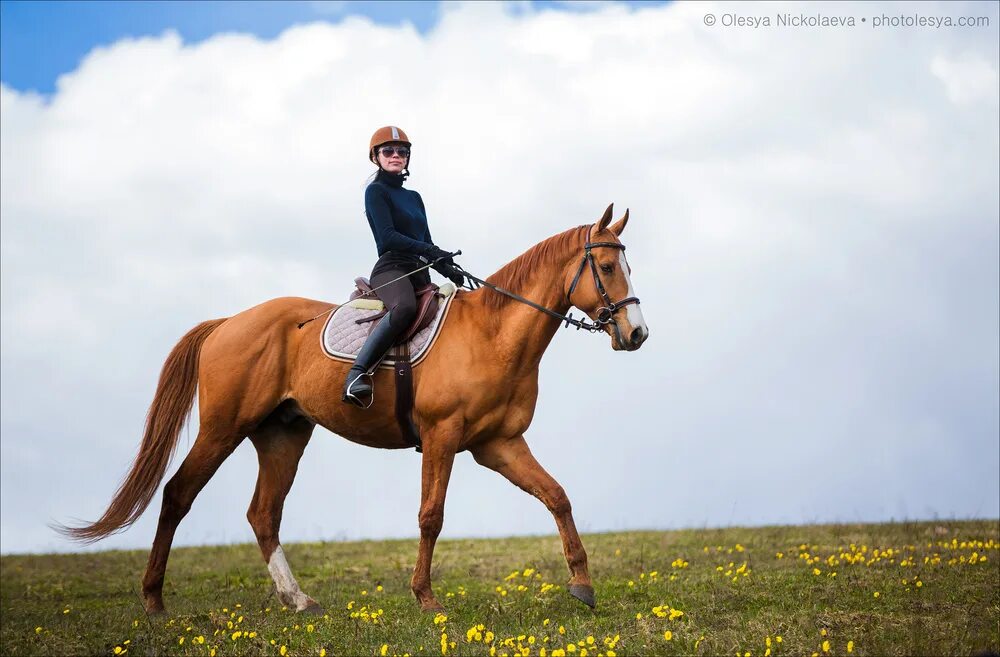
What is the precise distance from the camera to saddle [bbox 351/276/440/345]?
9984mm

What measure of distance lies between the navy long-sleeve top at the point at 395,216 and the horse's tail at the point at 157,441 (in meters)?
2.86

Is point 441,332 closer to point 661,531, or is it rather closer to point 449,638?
point 449,638

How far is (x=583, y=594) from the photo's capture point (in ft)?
30.7

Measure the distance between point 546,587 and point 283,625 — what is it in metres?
2.68

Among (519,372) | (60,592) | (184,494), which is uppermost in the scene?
(519,372)

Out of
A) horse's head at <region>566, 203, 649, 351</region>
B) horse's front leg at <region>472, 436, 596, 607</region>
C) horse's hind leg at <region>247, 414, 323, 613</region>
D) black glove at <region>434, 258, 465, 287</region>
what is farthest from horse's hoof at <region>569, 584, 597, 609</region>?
black glove at <region>434, 258, 465, 287</region>

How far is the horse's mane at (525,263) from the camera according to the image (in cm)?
954

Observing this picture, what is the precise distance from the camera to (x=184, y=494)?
11023 mm

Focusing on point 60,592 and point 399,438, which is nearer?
point 399,438

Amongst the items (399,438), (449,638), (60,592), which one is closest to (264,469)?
(399,438)

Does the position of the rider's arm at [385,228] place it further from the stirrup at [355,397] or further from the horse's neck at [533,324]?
the stirrup at [355,397]

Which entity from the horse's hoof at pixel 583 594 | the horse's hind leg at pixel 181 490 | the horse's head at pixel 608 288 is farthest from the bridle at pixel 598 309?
the horse's hind leg at pixel 181 490

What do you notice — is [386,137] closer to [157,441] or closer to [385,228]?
[385,228]

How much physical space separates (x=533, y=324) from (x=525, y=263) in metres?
0.65
